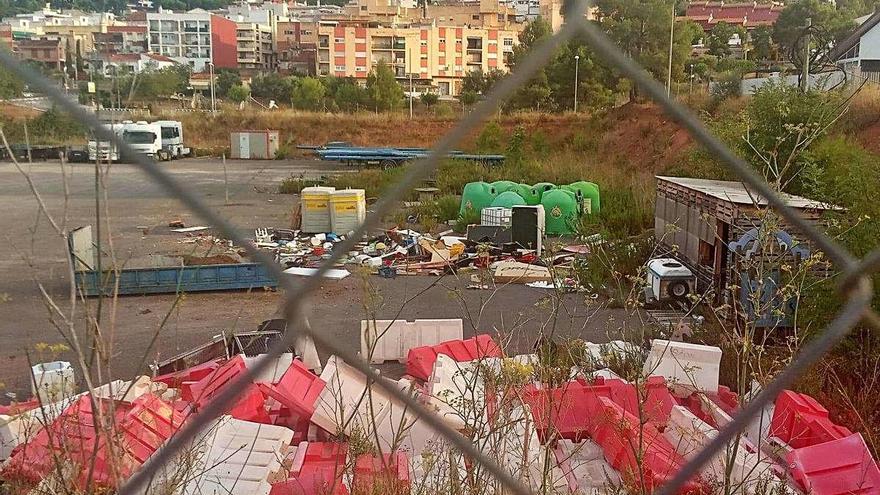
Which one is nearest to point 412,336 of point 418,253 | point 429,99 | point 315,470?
point 315,470

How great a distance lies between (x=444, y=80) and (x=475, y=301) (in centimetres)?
1484

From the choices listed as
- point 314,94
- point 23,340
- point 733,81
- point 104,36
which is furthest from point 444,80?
point 104,36

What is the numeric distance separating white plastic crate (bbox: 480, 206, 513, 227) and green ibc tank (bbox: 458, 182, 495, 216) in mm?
519

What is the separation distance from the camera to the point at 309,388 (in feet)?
9.48

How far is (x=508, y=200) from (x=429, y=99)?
13190 millimetres

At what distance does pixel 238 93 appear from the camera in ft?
69.2

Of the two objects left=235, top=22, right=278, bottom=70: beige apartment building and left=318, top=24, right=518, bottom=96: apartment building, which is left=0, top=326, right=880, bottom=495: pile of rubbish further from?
left=235, top=22, right=278, bottom=70: beige apartment building

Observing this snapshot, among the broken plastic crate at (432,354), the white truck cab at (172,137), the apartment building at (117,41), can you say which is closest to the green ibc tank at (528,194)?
the broken plastic crate at (432,354)

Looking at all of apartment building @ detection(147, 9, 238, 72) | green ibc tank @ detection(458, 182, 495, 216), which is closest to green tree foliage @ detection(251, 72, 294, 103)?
apartment building @ detection(147, 9, 238, 72)

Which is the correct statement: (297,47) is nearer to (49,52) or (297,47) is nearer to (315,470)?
(315,470)

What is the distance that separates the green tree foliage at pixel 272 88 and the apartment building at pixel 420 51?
1391 mm

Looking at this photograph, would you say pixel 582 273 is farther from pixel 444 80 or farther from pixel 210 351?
pixel 444 80

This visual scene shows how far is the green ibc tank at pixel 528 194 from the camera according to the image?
780 centimetres

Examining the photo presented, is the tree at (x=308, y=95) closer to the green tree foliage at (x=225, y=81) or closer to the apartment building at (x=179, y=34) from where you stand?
the green tree foliage at (x=225, y=81)
